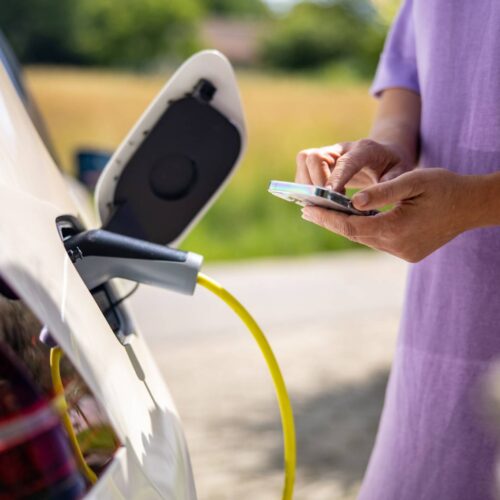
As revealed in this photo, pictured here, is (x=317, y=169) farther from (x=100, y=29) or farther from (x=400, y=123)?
(x=100, y=29)

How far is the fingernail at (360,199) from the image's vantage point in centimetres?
103

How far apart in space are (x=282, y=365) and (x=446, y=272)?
3.57 m

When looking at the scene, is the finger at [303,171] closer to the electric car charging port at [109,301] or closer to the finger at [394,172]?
the finger at [394,172]

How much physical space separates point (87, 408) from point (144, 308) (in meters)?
5.04

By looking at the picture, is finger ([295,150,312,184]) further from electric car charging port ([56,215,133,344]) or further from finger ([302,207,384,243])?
electric car charging port ([56,215,133,344])

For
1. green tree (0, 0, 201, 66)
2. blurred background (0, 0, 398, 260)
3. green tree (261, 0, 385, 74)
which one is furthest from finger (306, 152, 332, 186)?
green tree (261, 0, 385, 74)

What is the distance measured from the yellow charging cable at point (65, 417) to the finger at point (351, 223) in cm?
40

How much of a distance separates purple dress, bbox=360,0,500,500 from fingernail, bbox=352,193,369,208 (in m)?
0.28

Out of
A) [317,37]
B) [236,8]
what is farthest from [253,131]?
[236,8]

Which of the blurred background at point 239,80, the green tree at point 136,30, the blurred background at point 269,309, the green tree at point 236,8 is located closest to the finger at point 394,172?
the blurred background at point 269,309

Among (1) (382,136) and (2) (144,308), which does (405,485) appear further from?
(2) (144,308)

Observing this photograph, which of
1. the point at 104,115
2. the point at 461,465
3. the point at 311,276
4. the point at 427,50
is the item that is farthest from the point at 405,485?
the point at 104,115

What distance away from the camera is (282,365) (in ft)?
15.8

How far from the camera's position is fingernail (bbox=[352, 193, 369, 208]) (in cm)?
103
